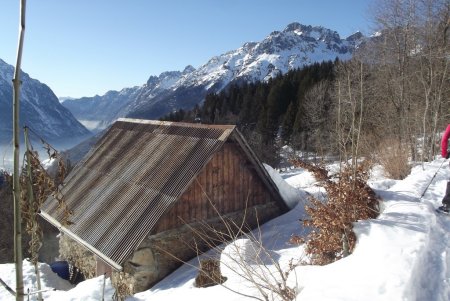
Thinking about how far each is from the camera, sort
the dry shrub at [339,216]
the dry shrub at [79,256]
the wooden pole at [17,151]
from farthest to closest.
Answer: the dry shrub at [79,256]
the dry shrub at [339,216]
the wooden pole at [17,151]

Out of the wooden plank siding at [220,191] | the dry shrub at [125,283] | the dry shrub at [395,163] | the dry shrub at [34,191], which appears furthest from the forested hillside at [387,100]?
the dry shrub at [125,283]

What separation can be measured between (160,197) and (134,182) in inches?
55.9

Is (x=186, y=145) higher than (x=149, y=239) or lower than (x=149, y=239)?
higher

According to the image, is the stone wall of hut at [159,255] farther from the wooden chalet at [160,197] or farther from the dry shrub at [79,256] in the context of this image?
the dry shrub at [79,256]

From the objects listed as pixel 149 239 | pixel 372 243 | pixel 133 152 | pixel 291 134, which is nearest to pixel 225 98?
pixel 291 134

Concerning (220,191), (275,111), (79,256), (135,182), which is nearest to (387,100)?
(220,191)

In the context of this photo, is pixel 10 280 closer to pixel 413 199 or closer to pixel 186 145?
pixel 186 145

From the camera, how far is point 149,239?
9234 mm

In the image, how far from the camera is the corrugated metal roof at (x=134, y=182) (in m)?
9.24

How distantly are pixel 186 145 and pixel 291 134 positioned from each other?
30.1 m

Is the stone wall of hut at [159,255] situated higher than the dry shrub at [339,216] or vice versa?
the dry shrub at [339,216]

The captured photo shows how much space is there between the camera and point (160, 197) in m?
9.66

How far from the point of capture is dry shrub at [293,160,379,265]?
5.67m

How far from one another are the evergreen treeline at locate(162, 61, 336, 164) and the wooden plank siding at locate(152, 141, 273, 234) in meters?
21.3
